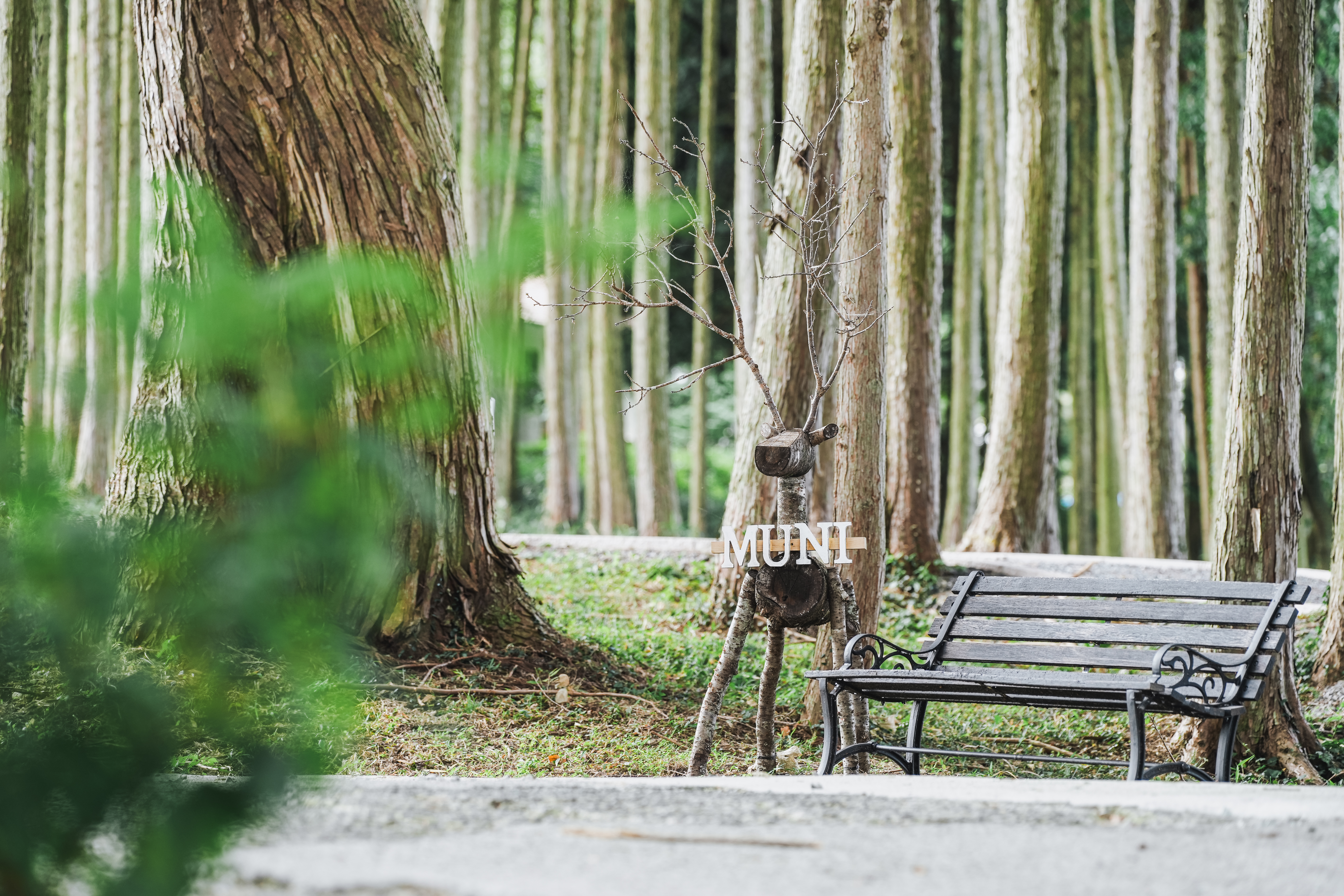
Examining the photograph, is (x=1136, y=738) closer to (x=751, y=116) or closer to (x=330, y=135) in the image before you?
(x=330, y=135)

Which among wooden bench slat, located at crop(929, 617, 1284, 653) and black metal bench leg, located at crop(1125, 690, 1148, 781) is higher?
wooden bench slat, located at crop(929, 617, 1284, 653)

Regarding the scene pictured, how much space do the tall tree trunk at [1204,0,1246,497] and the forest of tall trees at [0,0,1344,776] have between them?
0.13ft

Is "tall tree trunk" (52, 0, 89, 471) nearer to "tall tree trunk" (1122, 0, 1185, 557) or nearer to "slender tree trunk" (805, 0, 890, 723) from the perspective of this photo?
"slender tree trunk" (805, 0, 890, 723)

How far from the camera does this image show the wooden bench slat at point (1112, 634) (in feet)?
16.5

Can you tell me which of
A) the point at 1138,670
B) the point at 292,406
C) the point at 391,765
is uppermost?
the point at 292,406

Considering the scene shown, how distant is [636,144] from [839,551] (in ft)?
47.3

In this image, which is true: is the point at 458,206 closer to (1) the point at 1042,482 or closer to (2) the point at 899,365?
(2) the point at 899,365

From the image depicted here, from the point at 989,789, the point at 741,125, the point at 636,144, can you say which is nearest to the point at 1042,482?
the point at 741,125

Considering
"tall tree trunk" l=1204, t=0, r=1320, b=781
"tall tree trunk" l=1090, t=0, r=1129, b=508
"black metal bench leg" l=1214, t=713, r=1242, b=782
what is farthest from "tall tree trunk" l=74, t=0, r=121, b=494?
"tall tree trunk" l=1090, t=0, r=1129, b=508

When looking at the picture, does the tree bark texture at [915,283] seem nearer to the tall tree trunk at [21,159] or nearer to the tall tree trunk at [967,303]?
the tall tree trunk at [967,303]

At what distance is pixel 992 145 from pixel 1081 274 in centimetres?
285

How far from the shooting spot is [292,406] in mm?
1254

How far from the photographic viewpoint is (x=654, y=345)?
53.0 feet

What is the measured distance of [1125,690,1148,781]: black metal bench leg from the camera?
14.7ft
